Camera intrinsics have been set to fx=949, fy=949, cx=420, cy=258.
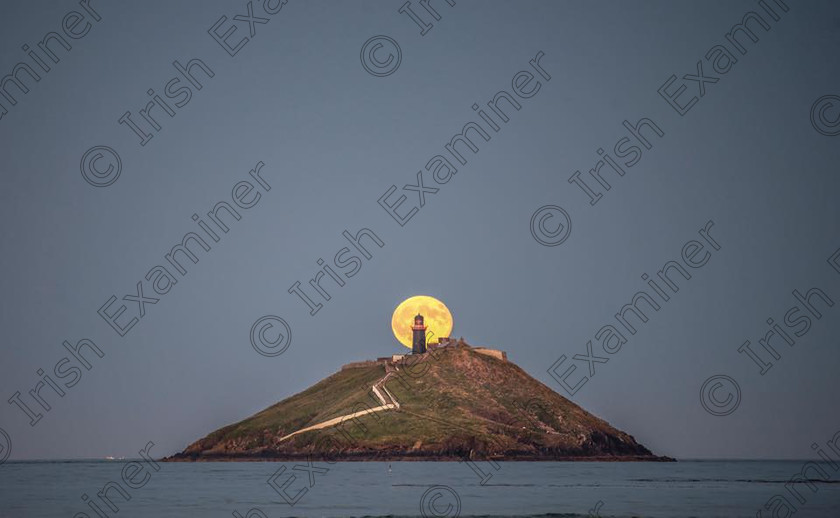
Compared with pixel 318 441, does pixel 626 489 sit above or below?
above

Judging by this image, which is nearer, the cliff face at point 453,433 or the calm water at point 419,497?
the calm water at point 419,497

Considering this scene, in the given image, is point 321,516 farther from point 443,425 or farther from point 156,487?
point 443,425

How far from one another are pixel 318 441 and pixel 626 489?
9790cm

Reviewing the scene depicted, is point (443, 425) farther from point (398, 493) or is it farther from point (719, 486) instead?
point (398, 493)

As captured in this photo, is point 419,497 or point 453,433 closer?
point 419,497

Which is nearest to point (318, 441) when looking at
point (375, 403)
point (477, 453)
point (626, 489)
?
point (375, 403)

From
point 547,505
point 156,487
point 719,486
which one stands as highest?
point 719,486

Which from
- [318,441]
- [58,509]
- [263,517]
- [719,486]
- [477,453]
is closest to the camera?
[263,517]

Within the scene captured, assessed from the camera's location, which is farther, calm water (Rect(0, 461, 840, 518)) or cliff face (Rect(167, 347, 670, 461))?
cliff face (Rect(167, 347, 670, 461))

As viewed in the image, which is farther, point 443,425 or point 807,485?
point 443,425

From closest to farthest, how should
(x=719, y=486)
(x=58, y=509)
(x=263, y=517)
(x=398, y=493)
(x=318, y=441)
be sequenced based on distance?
1. (x=263, y=517)
2. (x=58, y=509)
3. (x=398, y=493)
4. (x=719, y=486)
5. (x=318, y=441)

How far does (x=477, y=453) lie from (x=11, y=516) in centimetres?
11609

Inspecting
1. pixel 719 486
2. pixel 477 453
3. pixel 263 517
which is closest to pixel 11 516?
pixel 263 517

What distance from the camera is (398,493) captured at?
89.2 m
